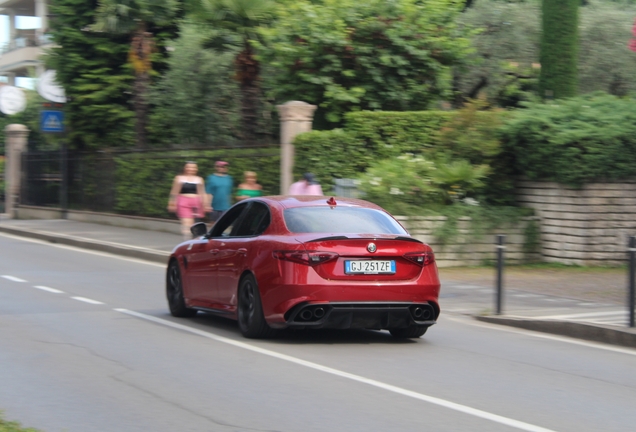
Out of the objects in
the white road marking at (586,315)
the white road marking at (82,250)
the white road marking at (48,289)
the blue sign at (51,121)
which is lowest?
the white road marking at (82,250)

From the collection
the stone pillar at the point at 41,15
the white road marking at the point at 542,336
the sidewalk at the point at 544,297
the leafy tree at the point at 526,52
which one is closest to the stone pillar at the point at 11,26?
the stone pillar at the point at 41,15

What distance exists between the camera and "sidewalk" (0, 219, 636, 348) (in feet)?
35.8

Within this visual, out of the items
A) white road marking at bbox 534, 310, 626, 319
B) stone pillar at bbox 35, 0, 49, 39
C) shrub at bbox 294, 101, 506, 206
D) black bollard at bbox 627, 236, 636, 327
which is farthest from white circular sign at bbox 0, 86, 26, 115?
black bollard at bbox 627, 236, 636, 327

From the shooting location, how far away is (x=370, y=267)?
9.36 metres

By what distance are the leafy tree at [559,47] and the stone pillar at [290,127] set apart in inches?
199

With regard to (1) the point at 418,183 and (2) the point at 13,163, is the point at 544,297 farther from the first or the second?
(2) the point at 13,163

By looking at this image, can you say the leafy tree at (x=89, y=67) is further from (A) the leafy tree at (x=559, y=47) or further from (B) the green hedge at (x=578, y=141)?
(B) the green hedge at (x=578, y=141)

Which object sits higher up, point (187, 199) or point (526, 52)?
point (526, 52)

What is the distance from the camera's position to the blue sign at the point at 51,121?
105 feet

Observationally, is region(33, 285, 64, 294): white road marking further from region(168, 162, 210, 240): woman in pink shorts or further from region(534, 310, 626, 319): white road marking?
region(534, 310, 626, 319): white road marking

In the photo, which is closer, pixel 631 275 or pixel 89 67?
pixel 631 275

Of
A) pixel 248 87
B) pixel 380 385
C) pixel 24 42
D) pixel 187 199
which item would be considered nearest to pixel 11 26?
pixel 24 42

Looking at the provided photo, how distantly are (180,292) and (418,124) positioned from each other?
994 cm

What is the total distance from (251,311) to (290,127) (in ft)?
38.6
